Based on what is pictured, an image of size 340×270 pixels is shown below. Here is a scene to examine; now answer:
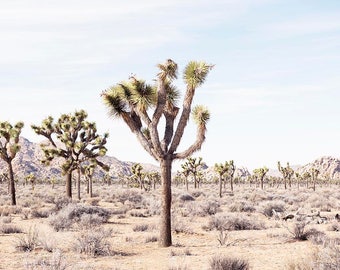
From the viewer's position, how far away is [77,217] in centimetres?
1944

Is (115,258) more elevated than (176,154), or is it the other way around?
(176,154)

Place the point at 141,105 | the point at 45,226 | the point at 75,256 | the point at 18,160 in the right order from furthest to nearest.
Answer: the point at 18,160 < the point at 45,226 < the point at 141,105 < the point at 75,256

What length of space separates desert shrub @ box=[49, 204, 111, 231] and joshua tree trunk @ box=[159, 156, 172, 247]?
5.01m

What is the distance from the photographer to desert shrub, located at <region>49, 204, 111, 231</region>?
1831 centimetres

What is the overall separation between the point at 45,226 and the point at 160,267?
9.83 m

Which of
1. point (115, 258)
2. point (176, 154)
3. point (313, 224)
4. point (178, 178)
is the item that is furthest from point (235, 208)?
point (178, 178)

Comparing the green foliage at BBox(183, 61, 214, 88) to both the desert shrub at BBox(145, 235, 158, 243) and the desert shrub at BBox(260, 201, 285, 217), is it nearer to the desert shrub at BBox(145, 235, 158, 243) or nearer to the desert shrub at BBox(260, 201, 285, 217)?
the desert shrub at BBox(145, 235, 158, 243)

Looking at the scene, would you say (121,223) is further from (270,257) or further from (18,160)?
(18,160)

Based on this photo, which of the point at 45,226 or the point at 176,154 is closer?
the point at 176,154

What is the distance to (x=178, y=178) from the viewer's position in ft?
339

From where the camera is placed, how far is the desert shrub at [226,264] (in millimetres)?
9281

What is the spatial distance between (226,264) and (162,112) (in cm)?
627

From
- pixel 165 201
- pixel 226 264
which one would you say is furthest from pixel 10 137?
pixel 226 264

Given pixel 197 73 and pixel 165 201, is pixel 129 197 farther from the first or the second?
pixel 197 73
